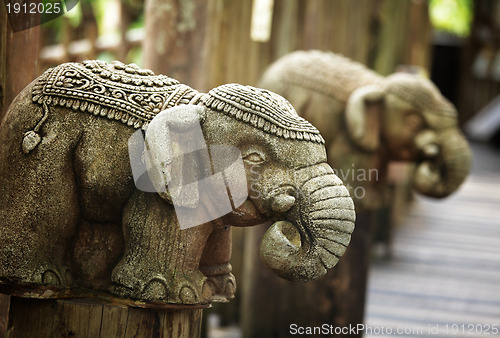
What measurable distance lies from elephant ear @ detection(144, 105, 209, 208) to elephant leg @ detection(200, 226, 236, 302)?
0.25 metres

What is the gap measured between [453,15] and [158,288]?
628 inches

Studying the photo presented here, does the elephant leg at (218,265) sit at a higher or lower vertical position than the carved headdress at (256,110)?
lower

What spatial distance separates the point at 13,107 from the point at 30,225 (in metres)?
0.37

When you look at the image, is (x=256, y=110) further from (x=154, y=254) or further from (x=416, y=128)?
(x=416, y=128)

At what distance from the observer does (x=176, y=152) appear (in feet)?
7.10

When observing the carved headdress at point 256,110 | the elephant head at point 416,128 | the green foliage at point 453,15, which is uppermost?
Result: the green foliage at point 453,15

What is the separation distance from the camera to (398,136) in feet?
12.5

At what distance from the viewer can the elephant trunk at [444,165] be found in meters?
3.77

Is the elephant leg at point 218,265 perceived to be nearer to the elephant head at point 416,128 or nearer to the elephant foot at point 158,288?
the elephant foot at point 158,288

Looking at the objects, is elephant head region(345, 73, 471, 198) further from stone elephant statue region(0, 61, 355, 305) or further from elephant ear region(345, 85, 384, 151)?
stone elephant statue region(0, 61, 355, 305)

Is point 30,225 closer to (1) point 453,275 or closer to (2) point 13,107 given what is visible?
(2) point 13,107

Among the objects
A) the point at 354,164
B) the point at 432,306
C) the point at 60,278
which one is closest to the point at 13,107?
the point at 60,278

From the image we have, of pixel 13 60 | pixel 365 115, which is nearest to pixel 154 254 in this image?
pixel 13 60

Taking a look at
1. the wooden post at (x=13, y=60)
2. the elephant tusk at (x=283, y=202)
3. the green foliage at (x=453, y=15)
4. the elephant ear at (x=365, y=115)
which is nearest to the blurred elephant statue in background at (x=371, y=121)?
the elephant ear at (x=365, y=115)
